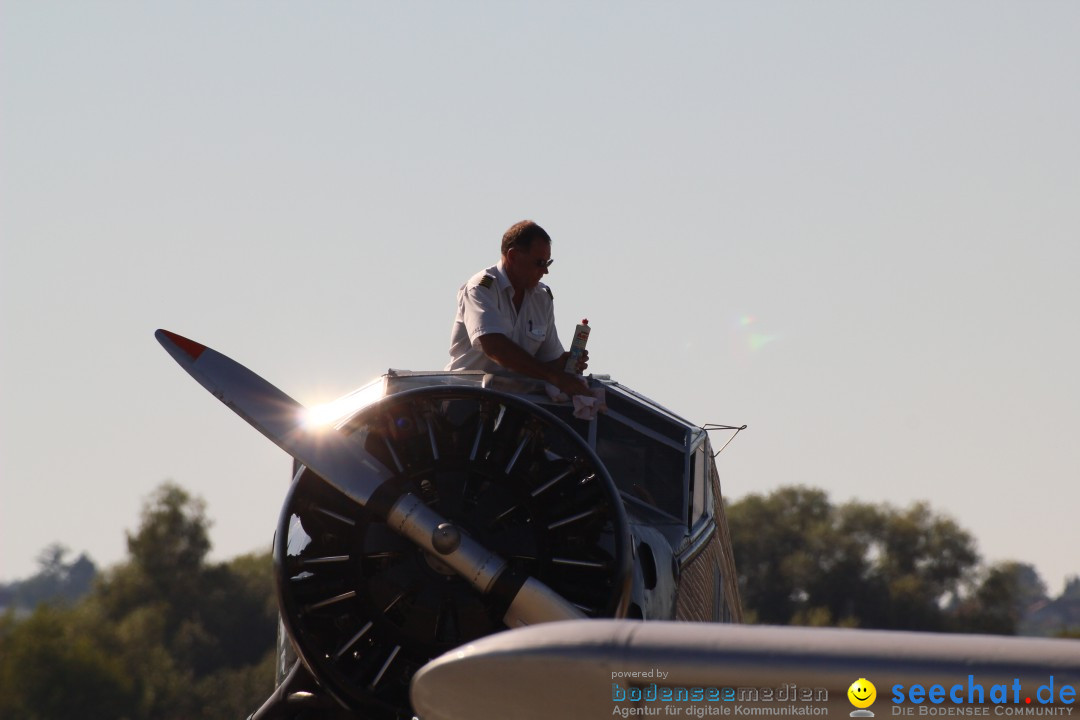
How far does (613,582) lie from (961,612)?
82.3 metres

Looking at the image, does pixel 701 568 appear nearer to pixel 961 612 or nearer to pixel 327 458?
pixel 327 458

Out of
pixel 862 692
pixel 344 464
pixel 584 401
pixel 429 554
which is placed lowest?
pixel 862 692

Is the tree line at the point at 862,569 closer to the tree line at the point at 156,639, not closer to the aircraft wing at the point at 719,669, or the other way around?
the tree line at the point at 156,639

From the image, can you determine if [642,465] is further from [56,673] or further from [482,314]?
[56,673]

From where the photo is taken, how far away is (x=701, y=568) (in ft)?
38.1

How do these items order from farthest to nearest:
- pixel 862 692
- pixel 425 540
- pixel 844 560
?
pixel 844 560 → pixel 425 540 → pixel 862 692

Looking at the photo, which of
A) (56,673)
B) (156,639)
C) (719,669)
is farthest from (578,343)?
(156,639)

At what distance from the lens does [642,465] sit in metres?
11.4

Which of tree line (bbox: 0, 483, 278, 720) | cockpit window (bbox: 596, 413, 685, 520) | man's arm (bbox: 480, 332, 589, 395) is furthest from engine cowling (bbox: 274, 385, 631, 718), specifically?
tree line (bbox: 0, 483, 278, 720)

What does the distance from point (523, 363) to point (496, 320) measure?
504mm

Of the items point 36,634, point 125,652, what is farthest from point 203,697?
point 36,634

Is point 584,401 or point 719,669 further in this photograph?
point 584,401

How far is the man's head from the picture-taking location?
37.1 feet

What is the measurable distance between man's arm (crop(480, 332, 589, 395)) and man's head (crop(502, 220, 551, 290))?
60 centimetres
